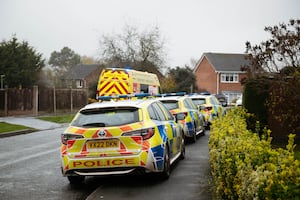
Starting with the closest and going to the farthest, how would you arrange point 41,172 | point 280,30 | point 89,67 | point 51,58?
1. point 41,172
2. point 280,30
3. point 89,67
4. point 51,58

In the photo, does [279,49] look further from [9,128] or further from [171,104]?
[9,128]

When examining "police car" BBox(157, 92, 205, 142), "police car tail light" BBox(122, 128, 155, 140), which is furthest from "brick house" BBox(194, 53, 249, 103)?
"police car tail light" BBox(122, 128, 155, 140)

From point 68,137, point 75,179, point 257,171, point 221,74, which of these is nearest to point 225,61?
point 221,74

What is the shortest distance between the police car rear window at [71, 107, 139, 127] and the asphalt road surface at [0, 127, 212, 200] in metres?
1.07

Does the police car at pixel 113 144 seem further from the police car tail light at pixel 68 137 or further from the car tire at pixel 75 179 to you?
the car tire at pixel 75 179

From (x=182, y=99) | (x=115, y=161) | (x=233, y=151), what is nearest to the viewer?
(x=233, y=151)

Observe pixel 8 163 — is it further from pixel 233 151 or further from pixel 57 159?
pixel 233 151

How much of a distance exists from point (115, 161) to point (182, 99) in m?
7.76

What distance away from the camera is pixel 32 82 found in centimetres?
4400

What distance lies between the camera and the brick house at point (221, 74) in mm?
69875

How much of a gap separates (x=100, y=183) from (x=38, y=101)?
2462 cm

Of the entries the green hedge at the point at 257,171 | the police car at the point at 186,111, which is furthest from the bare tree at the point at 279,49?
the green hedge at the point at 257,171

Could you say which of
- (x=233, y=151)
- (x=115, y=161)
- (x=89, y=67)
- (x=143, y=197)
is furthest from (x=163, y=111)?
(x=89, y=67)

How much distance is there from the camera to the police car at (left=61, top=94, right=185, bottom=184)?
772 cm
